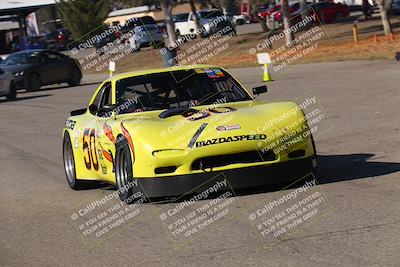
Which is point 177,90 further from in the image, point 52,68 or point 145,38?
point 145,38

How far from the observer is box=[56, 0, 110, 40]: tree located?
54406 mm

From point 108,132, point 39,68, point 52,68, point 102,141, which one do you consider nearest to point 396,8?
point 52,68

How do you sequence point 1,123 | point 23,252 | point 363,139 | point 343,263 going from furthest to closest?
1. point 1,123
2. point 363,139
3. point 23,252
4. point 343,263

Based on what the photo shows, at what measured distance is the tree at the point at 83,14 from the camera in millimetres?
54406

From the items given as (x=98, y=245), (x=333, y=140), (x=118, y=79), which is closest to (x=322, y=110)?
(x=333, y=140)

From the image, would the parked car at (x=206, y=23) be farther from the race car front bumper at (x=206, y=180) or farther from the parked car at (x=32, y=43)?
the race car front bumper at (x=206, y=180)

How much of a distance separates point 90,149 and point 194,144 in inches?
77.8

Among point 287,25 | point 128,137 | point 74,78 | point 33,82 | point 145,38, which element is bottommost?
point 145,38

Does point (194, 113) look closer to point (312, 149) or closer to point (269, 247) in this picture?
point (312, 149)

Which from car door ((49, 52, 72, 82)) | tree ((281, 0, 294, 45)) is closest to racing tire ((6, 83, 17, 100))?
car door ((49, 52, 72, 82))

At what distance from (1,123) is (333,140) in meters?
11.0

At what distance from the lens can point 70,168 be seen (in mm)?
10977

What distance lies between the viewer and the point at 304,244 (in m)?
6.46

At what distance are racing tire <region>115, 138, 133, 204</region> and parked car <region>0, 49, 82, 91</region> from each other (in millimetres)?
→ 24796
